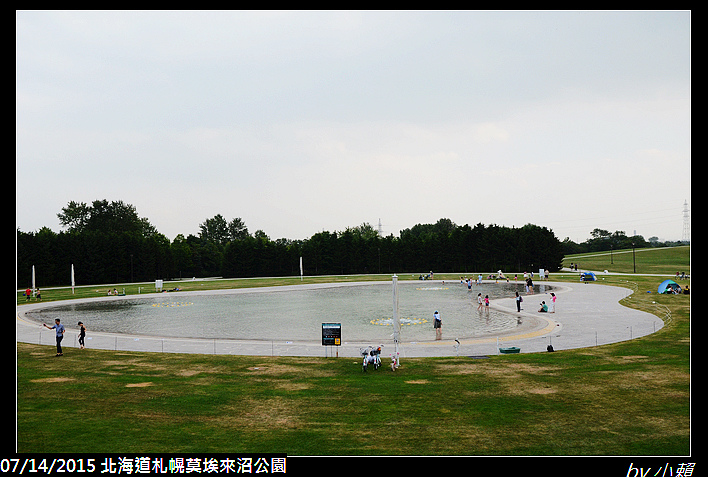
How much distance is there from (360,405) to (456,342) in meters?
12.1

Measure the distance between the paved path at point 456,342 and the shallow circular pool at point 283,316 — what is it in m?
1.85

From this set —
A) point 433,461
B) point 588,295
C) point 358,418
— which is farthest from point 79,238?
point 433,461

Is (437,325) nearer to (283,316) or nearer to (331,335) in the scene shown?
(331,335)

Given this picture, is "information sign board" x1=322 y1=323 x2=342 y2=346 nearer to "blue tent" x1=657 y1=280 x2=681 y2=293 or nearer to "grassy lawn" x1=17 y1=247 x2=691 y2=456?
"grassy lawn" x1=17 y1=247 x2=691 y2=456

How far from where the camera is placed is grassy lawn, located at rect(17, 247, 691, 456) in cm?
1262

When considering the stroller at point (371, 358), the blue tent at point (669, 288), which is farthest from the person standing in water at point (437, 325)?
the blue tent at point (669, 288)

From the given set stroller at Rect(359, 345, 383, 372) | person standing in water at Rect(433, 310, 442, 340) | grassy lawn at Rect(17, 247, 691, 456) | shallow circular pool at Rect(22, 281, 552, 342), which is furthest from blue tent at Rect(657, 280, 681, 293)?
stroller at Rect(359, 345, 383, 372)

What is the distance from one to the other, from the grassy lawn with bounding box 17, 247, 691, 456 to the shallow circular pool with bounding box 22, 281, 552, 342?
28.5 ft

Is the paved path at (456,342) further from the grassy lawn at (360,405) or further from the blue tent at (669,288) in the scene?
the blue tent at (669,288)

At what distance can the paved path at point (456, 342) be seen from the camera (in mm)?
25703

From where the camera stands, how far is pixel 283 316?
41.3 m

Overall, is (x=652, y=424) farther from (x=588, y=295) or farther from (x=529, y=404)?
(x=588, y=295)

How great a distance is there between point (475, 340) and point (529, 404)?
12.7 metres

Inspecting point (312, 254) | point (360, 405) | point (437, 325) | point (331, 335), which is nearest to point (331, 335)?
point (331, 335)
